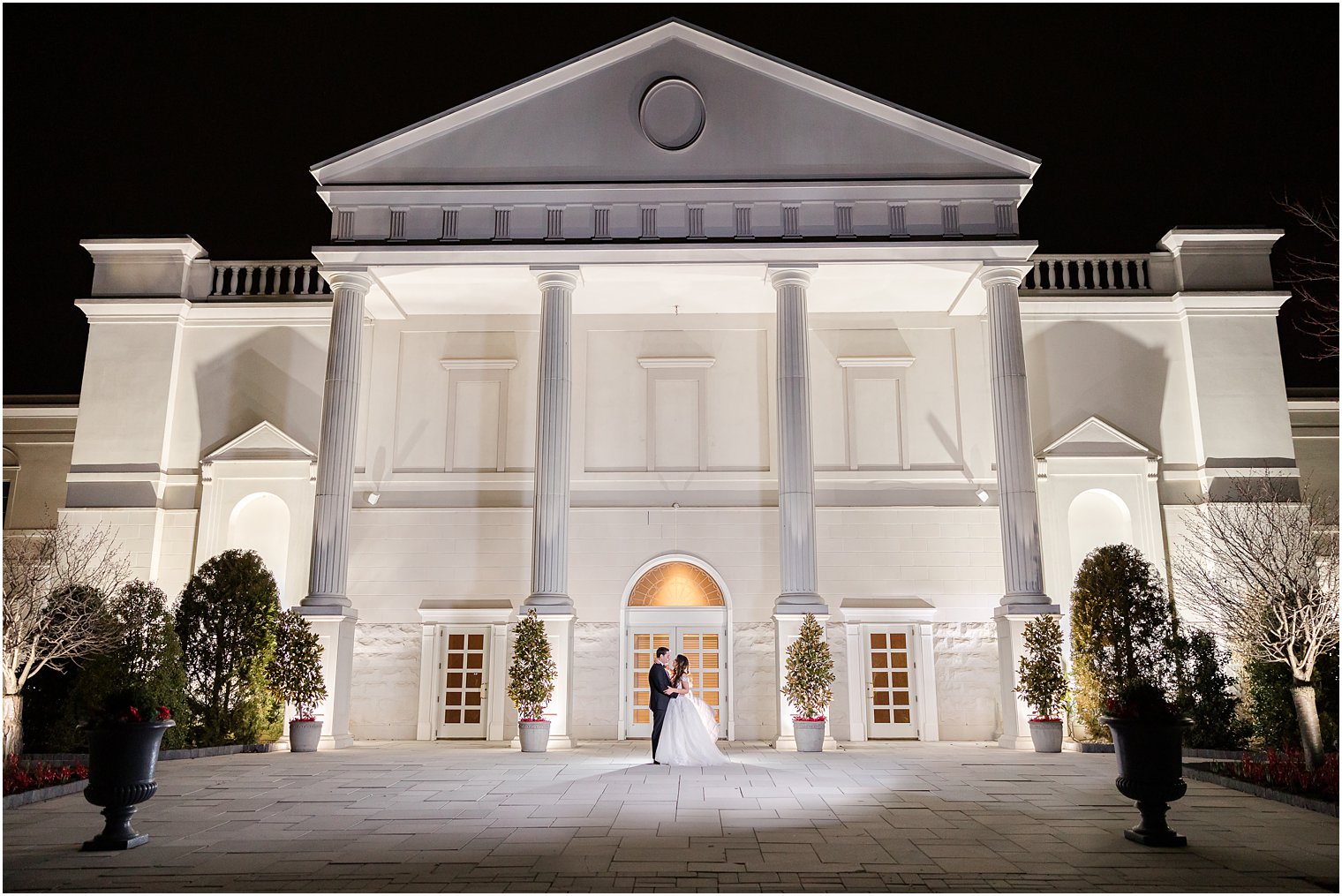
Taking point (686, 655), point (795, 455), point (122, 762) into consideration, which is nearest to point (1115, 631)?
point (795, 455)

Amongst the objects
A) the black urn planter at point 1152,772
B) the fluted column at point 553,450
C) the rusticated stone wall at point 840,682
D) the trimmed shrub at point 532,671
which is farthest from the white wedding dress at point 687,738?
the black urn planter at point 1152,772

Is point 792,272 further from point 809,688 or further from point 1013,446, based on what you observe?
point 809,688

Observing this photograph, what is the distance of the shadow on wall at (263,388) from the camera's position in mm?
21812

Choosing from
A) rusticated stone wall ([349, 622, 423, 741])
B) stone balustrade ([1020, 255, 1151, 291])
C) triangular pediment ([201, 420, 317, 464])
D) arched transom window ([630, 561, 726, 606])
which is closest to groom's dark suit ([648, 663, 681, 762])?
arched transom window ([630, 561, 726, 606])

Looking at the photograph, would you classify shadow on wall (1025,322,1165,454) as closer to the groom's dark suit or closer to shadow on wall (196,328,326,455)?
the groom's dark suit

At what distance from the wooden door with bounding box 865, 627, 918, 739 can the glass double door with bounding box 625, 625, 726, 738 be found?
3.10 meters

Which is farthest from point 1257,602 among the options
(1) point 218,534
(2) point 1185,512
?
(1) point 218,534

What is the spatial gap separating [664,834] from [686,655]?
40.0 ft

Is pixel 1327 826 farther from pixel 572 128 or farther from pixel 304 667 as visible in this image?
pixel 572 128

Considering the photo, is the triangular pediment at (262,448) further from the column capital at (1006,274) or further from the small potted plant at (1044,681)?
the small potted plant at (1044,681)

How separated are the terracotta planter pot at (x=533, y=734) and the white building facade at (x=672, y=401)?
5.09ft

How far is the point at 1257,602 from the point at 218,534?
19.5 m

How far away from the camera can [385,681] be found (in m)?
20.5

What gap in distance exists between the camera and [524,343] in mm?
22391
